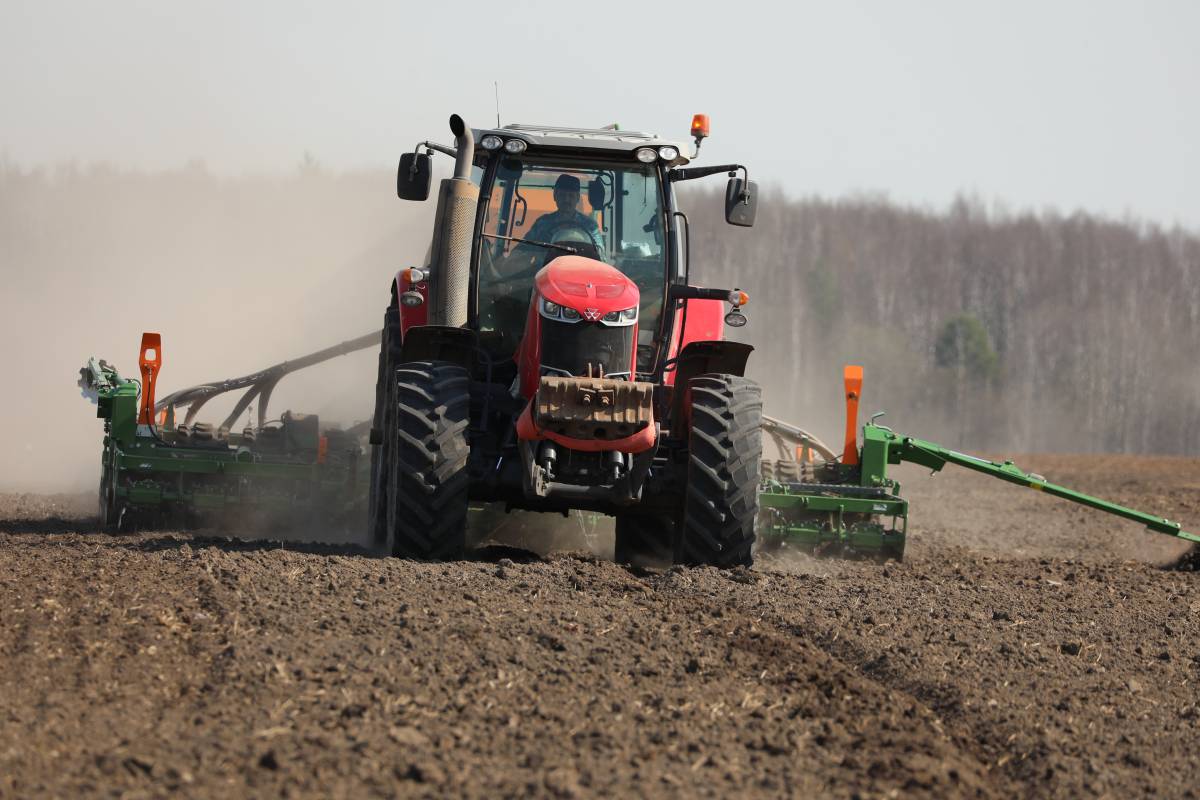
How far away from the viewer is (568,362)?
26.7 feet

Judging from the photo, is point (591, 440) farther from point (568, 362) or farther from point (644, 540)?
point (644, 540)

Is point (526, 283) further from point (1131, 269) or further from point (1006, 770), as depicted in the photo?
point (1131, 269)

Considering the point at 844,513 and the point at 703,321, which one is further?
the point at 844,513

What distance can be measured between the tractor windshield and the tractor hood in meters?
0.59

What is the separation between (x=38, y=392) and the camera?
2133 centimetres

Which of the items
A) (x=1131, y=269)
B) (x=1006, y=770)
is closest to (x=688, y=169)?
(x=1006, y=770)

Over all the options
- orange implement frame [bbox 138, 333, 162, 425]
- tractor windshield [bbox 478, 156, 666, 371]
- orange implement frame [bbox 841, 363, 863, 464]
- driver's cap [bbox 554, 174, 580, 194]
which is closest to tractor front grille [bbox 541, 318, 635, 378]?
tractor windshield [bbox 478, 156, 666, 371]

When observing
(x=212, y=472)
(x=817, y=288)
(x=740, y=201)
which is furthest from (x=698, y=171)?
(x=817, y=288)

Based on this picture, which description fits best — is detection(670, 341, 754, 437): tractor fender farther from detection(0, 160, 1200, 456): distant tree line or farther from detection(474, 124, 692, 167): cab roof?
detection(0, 160, 1200, 456): distant tree line

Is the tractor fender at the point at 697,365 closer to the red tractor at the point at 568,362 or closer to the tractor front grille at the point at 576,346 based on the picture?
the red tractor at the point at 568,362

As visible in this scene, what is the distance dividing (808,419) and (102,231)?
Answer: 57.8ft

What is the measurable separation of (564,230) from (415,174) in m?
0.94

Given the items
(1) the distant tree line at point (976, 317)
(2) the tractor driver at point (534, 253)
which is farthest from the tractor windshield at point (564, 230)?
(1) the distant tree line at point (976, 317)

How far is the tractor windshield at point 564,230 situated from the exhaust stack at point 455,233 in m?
0.24
